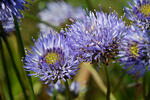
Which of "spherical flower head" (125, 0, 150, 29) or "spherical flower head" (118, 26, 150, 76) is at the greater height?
"spherical flower head" (125, 0, 150, 29)

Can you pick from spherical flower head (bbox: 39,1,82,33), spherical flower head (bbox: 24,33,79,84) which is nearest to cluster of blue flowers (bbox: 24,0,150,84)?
spherical flower head (bbox: 24,33,79,84)

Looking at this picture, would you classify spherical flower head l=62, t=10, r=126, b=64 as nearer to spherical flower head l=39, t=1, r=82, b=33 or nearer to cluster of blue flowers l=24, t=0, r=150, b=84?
cluster of blue flowers l=24, t=0, r=150, b=84

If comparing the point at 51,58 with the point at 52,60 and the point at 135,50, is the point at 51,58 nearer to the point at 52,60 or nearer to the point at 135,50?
the point at 52,60

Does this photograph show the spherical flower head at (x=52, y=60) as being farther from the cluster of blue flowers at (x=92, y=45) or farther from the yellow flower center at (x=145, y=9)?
the yellow flower center at (x=145, y=9)

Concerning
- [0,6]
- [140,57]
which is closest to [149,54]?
[140,57]

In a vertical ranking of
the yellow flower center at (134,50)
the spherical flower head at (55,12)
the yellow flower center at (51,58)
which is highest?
the spherical flower head at (55,12)

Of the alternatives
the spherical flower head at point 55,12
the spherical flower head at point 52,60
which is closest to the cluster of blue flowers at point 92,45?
the spherical flower head at point 52,60

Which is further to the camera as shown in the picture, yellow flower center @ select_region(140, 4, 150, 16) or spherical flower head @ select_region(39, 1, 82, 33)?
spherical flower head @ select_region(39, 1, 82, 33)
